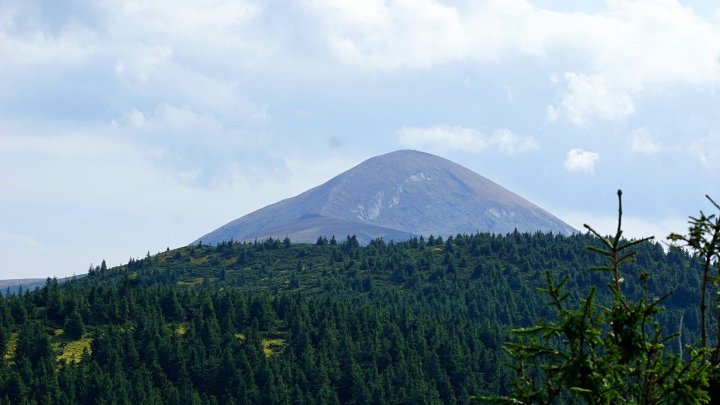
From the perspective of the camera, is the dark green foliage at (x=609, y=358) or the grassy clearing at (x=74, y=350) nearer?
the dark green foliage at (x=609, y=358)

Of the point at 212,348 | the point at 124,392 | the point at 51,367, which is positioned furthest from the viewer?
the point at 212,348

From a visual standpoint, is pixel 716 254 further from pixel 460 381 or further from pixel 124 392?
pixel 460 381

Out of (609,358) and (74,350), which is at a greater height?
(609,358)

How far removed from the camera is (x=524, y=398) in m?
18.9

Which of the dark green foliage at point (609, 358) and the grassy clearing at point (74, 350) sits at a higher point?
the dark green foliage at point (609, 358)

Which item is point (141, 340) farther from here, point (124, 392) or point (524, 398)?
point (524, 398)

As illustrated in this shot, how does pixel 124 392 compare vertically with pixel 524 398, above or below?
below

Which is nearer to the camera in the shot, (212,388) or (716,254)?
(716,254)

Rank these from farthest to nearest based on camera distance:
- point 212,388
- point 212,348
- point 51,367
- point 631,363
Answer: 1. point 212,348
2. point 212,388
3. point 51,367
4. point 631,363

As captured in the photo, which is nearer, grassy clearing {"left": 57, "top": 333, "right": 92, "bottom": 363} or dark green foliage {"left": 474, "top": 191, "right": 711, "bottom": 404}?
dark green foliage {"left": 474, "top": 191, "right": 711, "bottom": 404}

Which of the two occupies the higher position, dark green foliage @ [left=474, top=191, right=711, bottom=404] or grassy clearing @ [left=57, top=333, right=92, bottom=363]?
dark green foliage @ [left=474, top=191, right=711, bottom=404]

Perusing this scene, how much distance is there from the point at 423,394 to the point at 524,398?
162 meters

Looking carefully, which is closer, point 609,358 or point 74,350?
point 609,358

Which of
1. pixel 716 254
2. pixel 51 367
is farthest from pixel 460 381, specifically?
pixel 716 254
